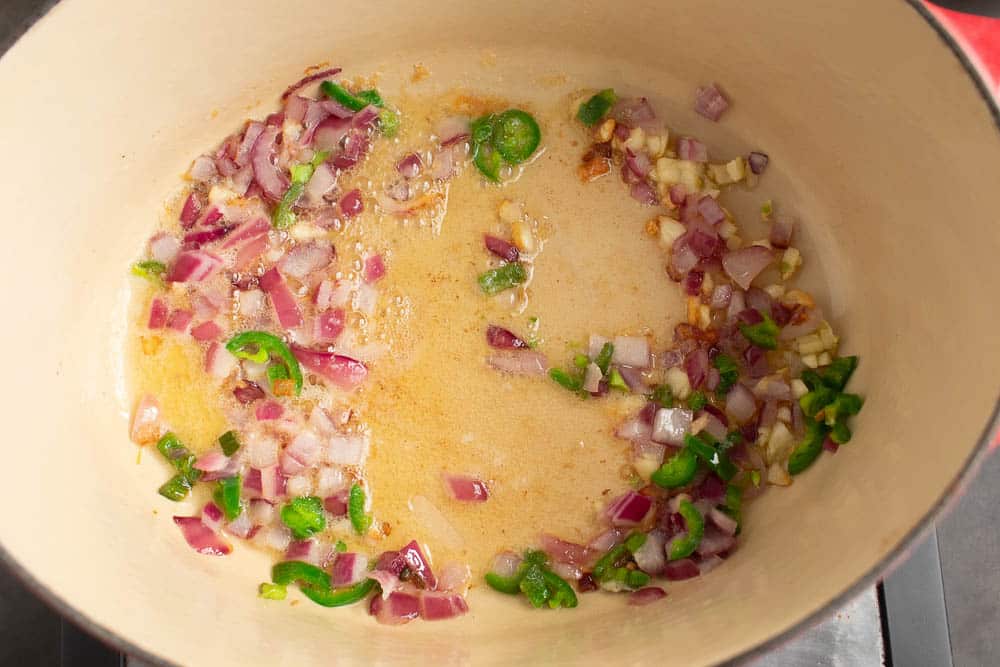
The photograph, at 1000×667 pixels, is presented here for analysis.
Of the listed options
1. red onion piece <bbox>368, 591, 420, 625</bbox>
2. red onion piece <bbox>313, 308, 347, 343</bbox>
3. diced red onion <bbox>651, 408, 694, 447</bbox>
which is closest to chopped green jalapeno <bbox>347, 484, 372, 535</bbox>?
red onion piece <bbox>368, 591, 420, 625</bbox>

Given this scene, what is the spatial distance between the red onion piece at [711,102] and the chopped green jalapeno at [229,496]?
35.9 inches

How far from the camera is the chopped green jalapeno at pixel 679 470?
1.18 m

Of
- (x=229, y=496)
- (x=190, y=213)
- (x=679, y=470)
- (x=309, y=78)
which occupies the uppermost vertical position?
(x=309, y=78)

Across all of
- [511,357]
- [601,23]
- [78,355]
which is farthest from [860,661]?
[78,355]

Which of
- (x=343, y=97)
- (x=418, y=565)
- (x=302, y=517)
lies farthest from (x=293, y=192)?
(x=418, y=565)

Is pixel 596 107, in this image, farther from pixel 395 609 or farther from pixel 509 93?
pixel 395 609

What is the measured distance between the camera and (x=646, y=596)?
45.3 inches

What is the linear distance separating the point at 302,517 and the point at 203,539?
16cm

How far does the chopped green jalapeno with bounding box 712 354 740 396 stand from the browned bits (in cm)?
64

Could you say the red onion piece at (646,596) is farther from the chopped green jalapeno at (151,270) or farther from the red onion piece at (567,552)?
the chopped green jalapeno at (151,270)

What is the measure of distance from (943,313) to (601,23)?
64 centimetres

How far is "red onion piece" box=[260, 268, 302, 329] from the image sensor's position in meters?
1.26

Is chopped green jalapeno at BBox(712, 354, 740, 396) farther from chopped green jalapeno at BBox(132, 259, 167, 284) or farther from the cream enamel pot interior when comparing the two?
chopped green jalapeno at BBox(132, 259, 167, 284)

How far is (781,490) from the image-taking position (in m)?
1.17
